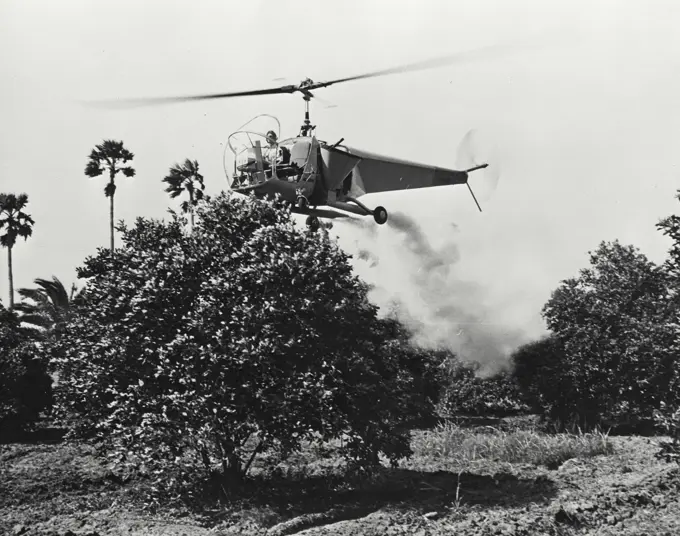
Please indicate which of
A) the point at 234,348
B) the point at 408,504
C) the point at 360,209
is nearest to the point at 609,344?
the point at 360,209

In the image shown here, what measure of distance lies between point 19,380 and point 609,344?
75.1 ft

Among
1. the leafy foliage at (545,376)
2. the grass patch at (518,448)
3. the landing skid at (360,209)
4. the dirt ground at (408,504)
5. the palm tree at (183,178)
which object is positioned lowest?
the dirt ground at (408,504)

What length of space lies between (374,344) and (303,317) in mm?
2975

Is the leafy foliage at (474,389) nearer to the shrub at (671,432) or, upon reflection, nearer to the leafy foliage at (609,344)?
the leafy foliage at (609,344)

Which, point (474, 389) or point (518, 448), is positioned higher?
point (474, 389)

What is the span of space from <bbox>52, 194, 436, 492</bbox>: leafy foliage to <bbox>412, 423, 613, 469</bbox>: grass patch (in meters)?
5.28

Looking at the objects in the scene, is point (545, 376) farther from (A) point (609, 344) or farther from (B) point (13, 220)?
(B) point (13, 220)

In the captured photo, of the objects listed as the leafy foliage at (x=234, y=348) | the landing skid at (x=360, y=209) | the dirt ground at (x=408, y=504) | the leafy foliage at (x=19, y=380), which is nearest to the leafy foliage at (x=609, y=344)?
the dirt ground at (x=408, y=504)

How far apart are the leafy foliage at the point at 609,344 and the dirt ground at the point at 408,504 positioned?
250 inches

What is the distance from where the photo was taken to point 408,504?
1516cm

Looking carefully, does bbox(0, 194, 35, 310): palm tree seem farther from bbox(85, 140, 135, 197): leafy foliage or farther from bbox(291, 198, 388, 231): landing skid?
bbox(291, 198, 388, 231): landing skid

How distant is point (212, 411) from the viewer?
45.5ft

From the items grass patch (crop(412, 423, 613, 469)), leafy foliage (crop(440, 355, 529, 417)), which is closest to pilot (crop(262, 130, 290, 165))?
grass patch (crop(412, 423, 613, 469))

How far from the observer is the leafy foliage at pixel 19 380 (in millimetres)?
27250
